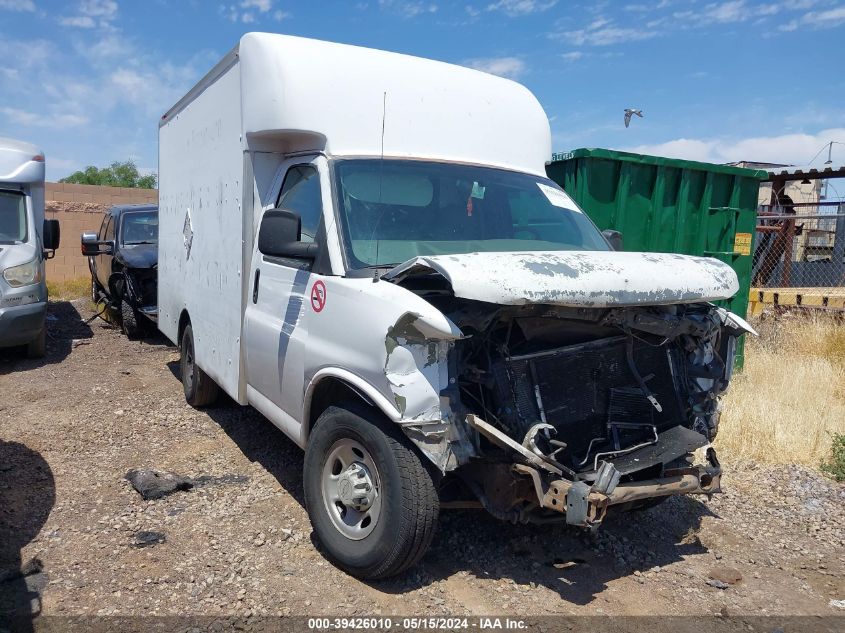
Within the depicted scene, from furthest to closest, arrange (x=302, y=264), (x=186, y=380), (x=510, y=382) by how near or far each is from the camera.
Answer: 1. (x=186, y=380)
2. (x=302, y=264)
3. (x=510, y=382)

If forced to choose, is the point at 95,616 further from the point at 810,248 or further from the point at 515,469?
the point at 810,248

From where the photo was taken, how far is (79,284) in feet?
53.5

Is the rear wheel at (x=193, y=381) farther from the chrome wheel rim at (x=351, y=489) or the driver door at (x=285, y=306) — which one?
the chrome wheel rim at (x=351, y=489)

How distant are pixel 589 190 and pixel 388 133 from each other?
3.48 m

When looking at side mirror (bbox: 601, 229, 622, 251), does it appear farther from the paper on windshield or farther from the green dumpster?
the green dumpster

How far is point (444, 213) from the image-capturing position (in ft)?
13.8

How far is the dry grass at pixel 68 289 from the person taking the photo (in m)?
15.3

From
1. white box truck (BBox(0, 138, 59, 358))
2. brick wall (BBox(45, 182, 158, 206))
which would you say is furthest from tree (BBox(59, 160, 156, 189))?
white box truck (BBox(0, 138, 59, 358))

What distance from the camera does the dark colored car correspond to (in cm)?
1031

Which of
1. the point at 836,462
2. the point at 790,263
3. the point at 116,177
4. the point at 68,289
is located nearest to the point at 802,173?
the point at 790,263

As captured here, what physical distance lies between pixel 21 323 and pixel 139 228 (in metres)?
3.22

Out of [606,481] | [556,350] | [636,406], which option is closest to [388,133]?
[556,350]

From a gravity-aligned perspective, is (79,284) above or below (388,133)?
below

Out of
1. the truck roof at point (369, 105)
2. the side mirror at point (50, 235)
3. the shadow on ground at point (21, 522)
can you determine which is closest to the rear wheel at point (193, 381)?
the shadow on ground at point (21, 522)
